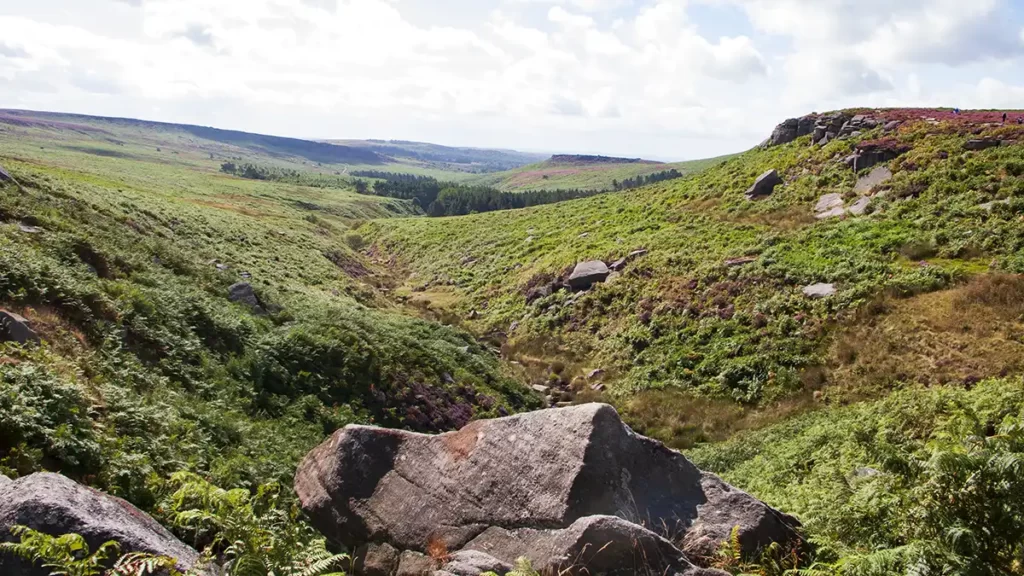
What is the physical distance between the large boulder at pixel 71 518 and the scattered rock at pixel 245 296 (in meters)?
16.9

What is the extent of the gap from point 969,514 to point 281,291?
29756 mm

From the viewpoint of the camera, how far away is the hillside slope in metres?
22.8

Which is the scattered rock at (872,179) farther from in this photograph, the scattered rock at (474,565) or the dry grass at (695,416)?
the scattered rock at (474,565)

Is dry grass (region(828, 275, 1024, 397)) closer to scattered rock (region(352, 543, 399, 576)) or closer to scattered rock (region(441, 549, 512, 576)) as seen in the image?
scattered rock (region(441, 549, 512, 576))

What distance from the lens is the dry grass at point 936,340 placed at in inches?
758

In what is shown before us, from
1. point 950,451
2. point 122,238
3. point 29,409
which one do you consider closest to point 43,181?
point 122,238

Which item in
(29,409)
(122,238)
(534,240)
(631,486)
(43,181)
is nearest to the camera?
(29,409)

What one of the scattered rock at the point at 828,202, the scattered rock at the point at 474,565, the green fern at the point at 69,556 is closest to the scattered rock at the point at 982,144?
the scattered rock at the point at 828,202

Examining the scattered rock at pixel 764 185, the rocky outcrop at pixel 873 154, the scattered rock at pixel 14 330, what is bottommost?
the scattered rock at pixel 14 330

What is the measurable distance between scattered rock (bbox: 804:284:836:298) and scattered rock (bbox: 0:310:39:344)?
95.0 ft

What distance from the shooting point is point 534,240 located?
2195 inches

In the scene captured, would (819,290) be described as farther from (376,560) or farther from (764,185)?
(376,560)

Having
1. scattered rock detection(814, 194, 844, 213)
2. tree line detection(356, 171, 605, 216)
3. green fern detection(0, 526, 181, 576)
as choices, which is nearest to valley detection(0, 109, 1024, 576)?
Answer: scattered rock detection(814, 194, 844, 213)

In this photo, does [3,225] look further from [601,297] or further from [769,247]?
[769,247]
